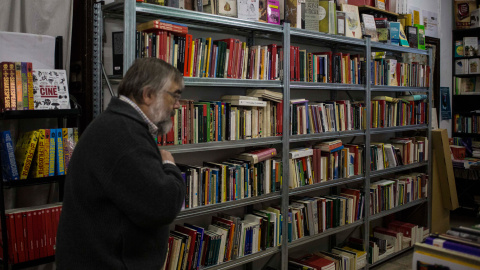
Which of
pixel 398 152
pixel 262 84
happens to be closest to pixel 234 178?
pixel 262 84

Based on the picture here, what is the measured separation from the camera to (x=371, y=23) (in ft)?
13.5

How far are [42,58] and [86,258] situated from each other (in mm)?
1365

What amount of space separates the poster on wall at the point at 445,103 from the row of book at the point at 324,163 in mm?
2493

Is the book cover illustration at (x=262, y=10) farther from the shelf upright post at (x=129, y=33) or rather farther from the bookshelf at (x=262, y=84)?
the shelf upright post at (x=129, y=33)

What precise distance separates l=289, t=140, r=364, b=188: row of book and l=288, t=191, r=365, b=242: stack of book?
19 centimetres

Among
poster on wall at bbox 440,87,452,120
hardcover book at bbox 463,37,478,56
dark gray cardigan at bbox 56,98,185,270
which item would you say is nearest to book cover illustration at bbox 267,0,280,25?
dark gray cardigan at bbox 56,98,185,270

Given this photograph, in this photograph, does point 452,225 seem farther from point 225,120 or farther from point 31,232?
point 31,232

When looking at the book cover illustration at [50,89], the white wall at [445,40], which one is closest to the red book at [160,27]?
the book cover illustration at [50,89]

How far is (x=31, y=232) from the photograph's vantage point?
2.14 m

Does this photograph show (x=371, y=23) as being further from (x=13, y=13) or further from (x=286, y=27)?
(x=13, y=13)

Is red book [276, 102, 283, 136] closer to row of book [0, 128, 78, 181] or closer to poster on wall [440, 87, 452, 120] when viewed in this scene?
row of book [0, 128, 78, 181]

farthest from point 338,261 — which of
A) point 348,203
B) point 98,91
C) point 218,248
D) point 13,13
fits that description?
point 13,13

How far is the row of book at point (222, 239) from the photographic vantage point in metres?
2.66

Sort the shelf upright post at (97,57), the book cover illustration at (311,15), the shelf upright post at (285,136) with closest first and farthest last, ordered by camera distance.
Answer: the shelf upright post at (97,57), the shelf upright post at (285,136), the book cover illustration at (311,15)
